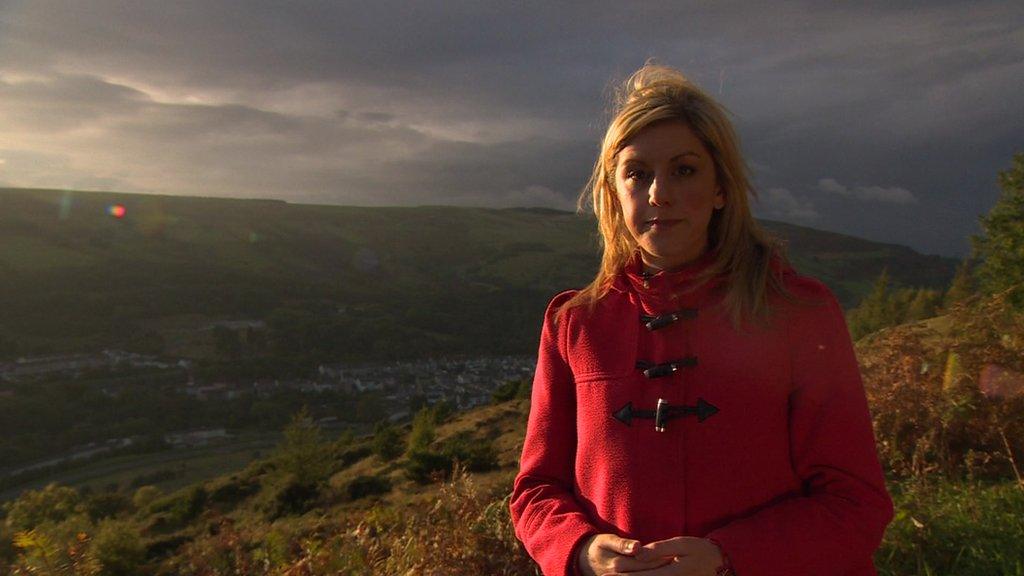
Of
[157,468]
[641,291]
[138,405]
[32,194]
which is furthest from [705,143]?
[32,194]

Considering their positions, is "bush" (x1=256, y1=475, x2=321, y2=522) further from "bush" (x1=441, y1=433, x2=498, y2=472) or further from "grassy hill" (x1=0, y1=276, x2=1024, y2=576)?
"grassy hill" (x1=0, y1=276, x2=1024, y2=576)

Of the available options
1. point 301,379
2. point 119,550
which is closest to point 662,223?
point 119,550

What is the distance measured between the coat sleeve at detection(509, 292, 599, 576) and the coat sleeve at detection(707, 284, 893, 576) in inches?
16.8

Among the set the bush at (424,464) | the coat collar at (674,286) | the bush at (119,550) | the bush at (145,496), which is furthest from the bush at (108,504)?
the coat collar at (674,286)

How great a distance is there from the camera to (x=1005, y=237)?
25.0 metres

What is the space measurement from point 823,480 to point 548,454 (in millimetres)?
639

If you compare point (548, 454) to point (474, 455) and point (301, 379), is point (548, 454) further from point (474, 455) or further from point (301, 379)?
point (301, 379)

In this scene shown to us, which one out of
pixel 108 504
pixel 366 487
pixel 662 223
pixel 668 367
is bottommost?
pixel 108 504

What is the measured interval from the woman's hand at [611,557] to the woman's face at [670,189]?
660 millimetres

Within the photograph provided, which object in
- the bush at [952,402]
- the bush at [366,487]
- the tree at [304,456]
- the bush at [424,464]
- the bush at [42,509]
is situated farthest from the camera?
the tree at [304,456]

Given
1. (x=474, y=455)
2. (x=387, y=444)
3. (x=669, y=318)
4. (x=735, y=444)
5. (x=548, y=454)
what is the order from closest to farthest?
1. (x=735, y=444)
2. (x=669, y=318)
3. (x=548, y=454)
4. (x=474, y=455)
5. (x=387, y=444)

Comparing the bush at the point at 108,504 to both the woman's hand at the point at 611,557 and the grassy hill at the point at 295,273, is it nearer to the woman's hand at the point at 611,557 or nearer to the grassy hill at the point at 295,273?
the woman's hand at the point at 611,557

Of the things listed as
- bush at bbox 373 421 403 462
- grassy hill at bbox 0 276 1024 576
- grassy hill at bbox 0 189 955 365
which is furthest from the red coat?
grassy hill at bbox 0 189 955 365

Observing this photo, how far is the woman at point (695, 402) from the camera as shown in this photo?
158cm
